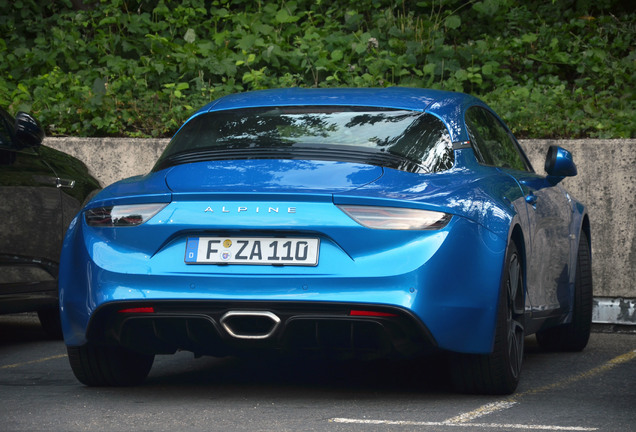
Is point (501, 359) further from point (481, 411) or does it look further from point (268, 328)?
point (268, 328)

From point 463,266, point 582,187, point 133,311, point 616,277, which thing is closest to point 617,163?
point 582,187

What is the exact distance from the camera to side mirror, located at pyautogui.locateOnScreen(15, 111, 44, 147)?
7.16 metres

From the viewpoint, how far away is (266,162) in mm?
5168

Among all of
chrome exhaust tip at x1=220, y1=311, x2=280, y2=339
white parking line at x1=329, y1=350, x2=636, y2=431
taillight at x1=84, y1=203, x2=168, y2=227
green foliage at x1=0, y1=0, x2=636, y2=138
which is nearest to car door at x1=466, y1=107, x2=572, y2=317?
white parking line at x1=329, y1=350, x2=636, y2=431

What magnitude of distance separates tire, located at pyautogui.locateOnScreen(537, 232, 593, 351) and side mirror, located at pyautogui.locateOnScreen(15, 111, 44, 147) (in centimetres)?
340

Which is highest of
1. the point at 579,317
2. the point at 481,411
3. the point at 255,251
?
the point at 255,251

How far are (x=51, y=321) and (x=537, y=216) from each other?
3.51 m

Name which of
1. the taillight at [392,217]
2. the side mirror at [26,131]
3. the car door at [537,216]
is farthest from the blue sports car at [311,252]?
the side mirror at [26,131]

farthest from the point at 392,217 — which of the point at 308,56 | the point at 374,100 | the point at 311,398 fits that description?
the point at 308,56

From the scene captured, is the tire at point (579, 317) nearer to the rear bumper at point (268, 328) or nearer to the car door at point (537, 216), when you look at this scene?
the car door at point (537, 216)

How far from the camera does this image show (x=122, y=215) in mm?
5031

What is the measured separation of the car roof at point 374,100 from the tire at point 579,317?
1654 millimetres

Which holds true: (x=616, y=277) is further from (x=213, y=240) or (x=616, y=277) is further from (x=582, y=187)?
(x=213, y=240)

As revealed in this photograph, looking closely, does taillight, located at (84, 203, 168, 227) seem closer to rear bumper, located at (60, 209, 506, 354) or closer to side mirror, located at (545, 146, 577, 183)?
rear bumper, located at (60, 209, 506, 354)
